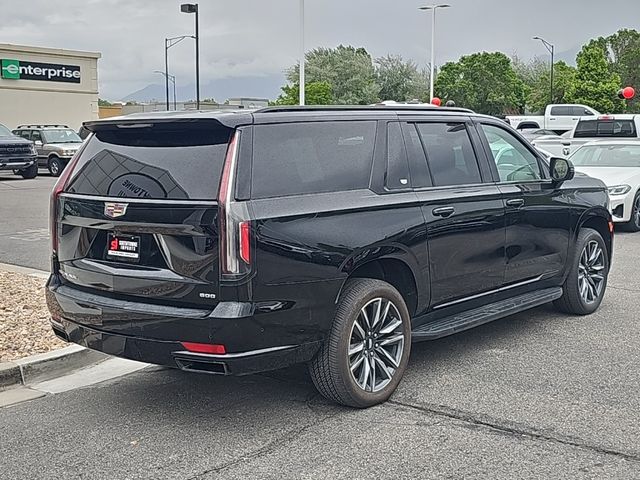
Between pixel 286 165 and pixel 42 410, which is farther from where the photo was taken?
pixel 42 410

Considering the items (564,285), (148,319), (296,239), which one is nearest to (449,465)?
(296,239)

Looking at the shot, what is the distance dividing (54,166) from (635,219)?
67.5 ft

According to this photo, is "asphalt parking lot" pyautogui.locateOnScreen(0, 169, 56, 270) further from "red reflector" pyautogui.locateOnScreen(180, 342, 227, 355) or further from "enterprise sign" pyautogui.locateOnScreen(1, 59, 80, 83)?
"enterprise sign" pyautogui.locateOnScreen(1, 59, 80, 83)

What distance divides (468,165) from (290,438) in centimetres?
275

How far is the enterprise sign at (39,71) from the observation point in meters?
37.7

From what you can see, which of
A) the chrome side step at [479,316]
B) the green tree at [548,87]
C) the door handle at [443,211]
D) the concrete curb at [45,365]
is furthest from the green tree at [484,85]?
the concrete curb at [45,365]

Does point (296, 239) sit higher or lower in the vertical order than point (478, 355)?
higher

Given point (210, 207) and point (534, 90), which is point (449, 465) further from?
point (534, 90)

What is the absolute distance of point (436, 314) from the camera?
5.96 m

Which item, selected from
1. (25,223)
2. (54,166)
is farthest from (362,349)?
(54,166)

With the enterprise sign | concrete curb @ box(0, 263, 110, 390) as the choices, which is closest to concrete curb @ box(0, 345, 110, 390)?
concrete curb @ box(0, 263, 110, 390)

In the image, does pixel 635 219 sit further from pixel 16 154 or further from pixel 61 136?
pixel 61 136

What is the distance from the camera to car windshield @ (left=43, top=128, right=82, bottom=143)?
28938 millimetres

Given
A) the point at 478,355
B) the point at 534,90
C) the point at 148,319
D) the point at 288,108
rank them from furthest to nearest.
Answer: the point at 534,90, the point at 478,355, the point at 288,108, the point at 148,319
